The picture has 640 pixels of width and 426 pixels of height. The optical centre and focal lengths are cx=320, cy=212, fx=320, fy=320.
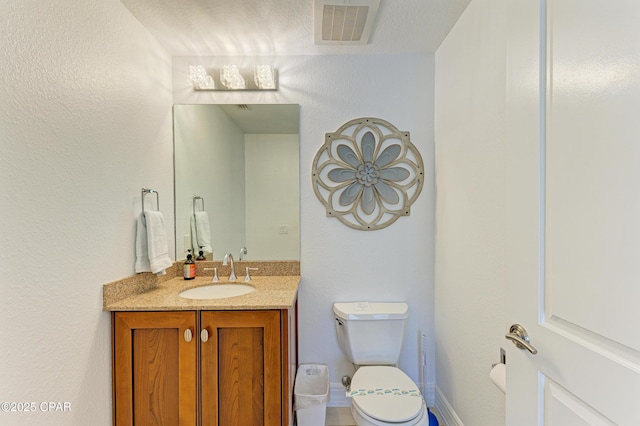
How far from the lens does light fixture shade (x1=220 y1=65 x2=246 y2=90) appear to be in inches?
82.1

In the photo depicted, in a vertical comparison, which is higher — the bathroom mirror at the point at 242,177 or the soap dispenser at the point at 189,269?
the bathroom mirror at the point at 242,177

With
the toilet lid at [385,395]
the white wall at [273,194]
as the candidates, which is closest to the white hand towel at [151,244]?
the white wall at [273,194]

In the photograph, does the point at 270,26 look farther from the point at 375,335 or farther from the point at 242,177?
the point at 375,335

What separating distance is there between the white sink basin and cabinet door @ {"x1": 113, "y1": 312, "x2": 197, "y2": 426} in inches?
15.8

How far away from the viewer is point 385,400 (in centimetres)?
152

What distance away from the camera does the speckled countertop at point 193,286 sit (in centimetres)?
150

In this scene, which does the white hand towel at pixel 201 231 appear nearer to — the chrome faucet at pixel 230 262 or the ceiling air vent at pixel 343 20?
the chrome faucet at pixel 230 262

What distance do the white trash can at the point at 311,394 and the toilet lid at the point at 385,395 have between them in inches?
10.1

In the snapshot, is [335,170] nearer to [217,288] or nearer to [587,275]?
[217,288]

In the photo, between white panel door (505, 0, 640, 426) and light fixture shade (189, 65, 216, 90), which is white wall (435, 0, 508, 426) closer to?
white panel door (505, 0, 640, 426)

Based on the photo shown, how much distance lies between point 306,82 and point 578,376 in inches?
78.5

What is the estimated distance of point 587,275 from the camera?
0.73 m

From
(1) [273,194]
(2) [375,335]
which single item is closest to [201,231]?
(1) [273,194]

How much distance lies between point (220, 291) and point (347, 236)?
2.89 feet
